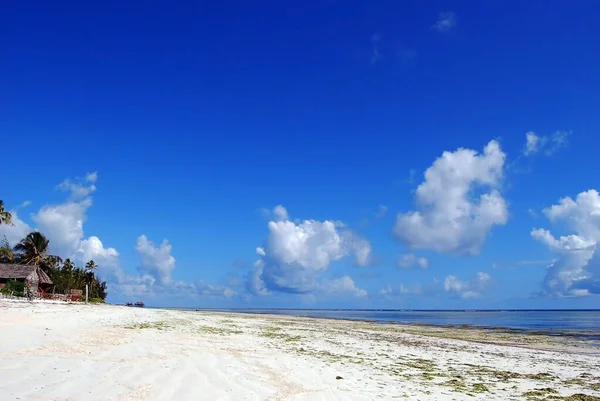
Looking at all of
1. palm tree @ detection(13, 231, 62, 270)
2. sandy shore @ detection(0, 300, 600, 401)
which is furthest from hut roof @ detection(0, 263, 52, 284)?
sandy shore @ detection(0, 300, 600, 401)

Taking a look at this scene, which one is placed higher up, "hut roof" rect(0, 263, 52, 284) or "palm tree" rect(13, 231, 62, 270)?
"palm tree" rect(13, 231, 62, 270)

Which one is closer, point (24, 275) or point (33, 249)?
point (24, 275)

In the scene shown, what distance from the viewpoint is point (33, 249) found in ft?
249

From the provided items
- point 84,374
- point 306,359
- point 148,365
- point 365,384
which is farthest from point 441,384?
point 84,374

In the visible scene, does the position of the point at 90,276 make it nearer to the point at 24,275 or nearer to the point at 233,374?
the point at 24,275

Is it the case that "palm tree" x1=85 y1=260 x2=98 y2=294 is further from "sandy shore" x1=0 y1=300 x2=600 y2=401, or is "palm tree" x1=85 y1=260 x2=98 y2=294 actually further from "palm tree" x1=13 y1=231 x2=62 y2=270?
"sandy shore" x1=0 y1=300 x2=600 y2=401

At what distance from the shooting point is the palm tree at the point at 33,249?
2958 inches

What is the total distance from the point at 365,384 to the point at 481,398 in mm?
2690

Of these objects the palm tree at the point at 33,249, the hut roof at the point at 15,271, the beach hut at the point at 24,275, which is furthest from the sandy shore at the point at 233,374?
the palm tree at the point at 33,249

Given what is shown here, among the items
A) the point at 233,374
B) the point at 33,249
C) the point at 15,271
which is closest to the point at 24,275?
the point at 15,271

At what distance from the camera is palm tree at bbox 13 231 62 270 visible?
7512cm

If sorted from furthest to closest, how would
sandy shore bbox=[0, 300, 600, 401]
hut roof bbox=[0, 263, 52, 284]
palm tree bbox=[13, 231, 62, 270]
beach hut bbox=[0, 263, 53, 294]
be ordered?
palm tree bbox=[13, 231, 62, 270] → hut roof bbox=[0, 263, 52, 284] → beach hut bbox=[0, 263, 53, 294] → sandy shore bbox=[0, 300, 600, 401]

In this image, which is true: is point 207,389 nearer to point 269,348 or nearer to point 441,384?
point 441,384

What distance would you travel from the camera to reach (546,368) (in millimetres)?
18062
